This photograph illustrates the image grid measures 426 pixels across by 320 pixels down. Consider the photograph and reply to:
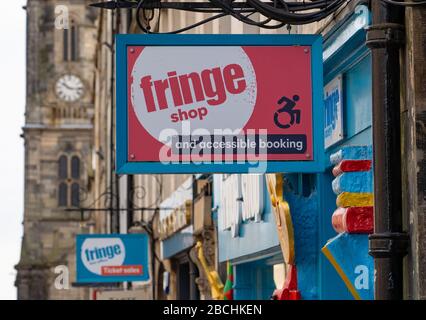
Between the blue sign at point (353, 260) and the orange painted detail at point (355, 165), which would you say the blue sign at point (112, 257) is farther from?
the orange painted detail at point (355, 165)

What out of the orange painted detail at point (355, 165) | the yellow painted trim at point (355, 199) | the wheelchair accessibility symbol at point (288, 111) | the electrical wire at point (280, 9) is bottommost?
the yellow painted trim at point (355, 199)

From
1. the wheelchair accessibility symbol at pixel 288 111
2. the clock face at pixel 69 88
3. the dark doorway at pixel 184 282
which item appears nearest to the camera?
the wheelchair accessibility symbol at pixel 288 111

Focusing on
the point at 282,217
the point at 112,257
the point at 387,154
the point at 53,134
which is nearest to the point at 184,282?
the point at 112,257

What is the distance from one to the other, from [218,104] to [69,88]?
85.7 m

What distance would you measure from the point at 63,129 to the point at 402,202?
284 feet

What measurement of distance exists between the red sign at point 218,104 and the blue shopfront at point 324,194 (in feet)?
1.95

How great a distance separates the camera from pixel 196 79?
8453 millimetres

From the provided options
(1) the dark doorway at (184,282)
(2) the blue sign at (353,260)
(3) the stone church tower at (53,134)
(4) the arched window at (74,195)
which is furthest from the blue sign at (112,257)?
(4) the arched window at (74,195)

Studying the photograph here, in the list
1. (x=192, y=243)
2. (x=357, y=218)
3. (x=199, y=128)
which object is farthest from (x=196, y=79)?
(x=192, y=243)

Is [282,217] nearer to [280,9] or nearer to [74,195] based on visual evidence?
[280,9]

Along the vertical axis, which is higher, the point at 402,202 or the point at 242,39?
the point at 242,39

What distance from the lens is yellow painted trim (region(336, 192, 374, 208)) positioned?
27.3 feet

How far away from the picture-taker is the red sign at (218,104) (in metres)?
8.38
